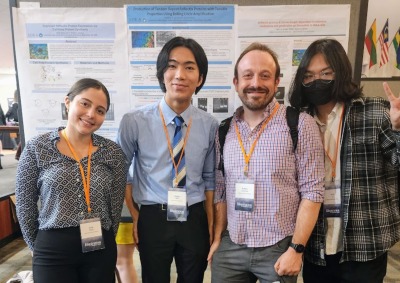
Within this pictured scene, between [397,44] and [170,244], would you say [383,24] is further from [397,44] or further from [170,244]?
[170,244]

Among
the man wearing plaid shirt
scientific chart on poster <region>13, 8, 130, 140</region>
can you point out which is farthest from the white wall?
the man wearing plaid shirt

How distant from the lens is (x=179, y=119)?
1492 mm

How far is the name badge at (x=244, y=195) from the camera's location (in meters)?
1.24

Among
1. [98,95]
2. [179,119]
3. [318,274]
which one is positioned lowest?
[318,274]

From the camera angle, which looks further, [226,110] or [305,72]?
[226,110]

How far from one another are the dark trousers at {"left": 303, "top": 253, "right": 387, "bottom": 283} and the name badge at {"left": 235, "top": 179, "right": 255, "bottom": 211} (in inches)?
20.1

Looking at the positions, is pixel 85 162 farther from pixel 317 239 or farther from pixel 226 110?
pixel 317 239

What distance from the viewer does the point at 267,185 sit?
4.03ft

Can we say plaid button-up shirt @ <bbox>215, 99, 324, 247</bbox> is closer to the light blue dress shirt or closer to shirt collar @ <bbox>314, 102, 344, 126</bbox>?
shirt collar @ <bbox>314, 102, 344, 126</bbox>

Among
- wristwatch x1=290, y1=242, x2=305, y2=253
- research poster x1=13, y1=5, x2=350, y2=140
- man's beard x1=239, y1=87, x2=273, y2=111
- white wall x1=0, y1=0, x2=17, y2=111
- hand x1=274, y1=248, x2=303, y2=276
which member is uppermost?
white wall x1=0, y1=0, x2=17, y2=111

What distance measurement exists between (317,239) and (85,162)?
3.93 ft

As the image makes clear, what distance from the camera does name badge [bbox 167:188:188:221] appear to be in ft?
4.58

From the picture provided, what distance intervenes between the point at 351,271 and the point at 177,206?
0.89m

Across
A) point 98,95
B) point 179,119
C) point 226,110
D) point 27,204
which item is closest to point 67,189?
point 27,204
